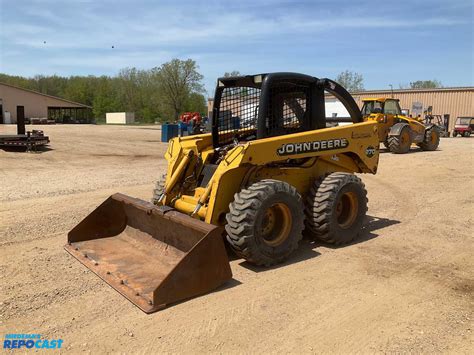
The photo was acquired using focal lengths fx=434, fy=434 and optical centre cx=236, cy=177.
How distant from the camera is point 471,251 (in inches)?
214

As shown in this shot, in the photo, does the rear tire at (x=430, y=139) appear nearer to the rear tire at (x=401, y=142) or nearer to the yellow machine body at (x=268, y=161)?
the rear tire at (x=401, y=142)

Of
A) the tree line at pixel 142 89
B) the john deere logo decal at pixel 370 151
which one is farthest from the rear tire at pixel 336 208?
the tree line at pixel 142 89

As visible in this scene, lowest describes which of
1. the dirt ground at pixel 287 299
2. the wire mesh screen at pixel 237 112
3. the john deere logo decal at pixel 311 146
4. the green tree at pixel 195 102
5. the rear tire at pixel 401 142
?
the dirt ground at pixel 287 299

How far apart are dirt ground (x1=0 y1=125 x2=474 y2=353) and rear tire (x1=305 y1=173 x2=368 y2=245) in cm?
20

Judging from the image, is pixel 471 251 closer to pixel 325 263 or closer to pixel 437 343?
pixel 325 263

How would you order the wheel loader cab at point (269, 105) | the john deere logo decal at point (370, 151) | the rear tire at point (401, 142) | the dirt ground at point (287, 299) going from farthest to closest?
1. the rear tire at point (401, 142)
2. the john deere logo decal at point (370, 151)
3. the wheel loader cab at point (269, 105)
4. the dirt ground at point (287, 299)

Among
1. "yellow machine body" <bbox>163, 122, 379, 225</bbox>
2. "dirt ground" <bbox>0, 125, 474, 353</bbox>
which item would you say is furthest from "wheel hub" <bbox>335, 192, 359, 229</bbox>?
"yellow machine body" <bbox>163, 122, 379, 225</bbox>

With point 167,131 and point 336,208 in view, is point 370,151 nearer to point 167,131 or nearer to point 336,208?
point 336,208

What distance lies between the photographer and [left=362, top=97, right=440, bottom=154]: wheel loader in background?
17.2m

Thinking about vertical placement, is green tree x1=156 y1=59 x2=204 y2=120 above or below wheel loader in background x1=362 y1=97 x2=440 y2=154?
above

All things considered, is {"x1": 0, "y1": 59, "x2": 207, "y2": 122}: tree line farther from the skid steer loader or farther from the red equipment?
the skid steer loader

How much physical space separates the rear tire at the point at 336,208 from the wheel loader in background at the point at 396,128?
1196 cm

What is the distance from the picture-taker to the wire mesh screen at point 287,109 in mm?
5266

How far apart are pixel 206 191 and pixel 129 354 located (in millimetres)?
2083
